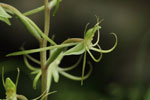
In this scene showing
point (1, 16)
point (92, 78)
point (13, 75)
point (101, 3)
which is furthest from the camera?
point (101, 3)

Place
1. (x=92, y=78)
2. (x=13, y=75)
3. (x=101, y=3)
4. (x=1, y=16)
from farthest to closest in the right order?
(x=101, y=3), (x=92, y=78), (x=13, y=75), (x=1, y=16)

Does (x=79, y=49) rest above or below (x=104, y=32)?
below

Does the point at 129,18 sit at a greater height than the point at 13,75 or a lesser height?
greater

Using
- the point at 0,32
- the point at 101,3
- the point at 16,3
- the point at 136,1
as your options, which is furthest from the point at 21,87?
the point at 136,1

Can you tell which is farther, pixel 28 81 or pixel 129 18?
pixel 129 18

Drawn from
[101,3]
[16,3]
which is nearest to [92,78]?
[101,3]

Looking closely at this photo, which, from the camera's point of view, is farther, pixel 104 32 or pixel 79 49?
pixel 104 32

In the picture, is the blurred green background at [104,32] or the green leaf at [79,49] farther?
the blurred green background at [104,32]

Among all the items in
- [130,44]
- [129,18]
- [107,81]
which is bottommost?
[107,81]

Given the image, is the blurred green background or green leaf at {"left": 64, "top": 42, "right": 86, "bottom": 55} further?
the blurred green background

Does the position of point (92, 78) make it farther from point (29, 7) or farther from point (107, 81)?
point (29, 7)
